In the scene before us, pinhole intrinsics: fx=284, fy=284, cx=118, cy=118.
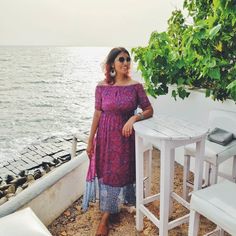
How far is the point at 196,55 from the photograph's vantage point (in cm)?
359

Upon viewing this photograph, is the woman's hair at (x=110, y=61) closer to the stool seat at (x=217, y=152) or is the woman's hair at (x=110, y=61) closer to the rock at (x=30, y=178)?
the stool seat at (x=217, y=152)

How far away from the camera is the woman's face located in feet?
9.30

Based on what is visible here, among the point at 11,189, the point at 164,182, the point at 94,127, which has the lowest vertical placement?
the point at 11,189

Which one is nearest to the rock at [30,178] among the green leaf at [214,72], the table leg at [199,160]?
the green leaf at [214,72]

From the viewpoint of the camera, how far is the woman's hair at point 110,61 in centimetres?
284

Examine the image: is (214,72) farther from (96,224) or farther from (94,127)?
(96,224)

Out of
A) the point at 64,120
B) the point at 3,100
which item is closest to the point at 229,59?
the point at 64,120

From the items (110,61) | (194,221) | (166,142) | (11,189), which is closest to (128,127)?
(166,142)

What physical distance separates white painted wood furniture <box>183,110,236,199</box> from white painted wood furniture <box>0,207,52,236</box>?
1.69 meters

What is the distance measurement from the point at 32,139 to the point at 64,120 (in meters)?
6.59

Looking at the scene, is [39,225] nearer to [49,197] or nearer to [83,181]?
[49,197]

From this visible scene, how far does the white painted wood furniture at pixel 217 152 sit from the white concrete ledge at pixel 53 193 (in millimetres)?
1351

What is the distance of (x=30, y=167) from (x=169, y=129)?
399 inches

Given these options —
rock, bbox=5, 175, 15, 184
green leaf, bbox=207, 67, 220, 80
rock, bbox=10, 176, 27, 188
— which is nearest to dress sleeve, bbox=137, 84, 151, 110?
green leaf, bbox=207, 67, 220, 80
